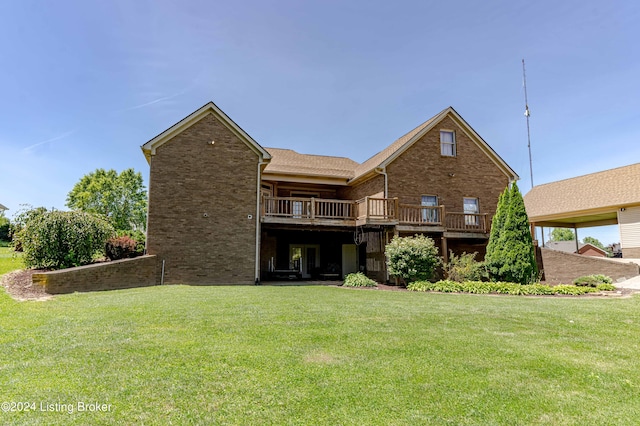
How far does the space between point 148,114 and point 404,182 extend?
1601cm

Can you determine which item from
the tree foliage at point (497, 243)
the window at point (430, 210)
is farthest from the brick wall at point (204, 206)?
the tree foliage at point (497, 243)

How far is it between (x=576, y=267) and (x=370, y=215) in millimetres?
Answer: 10381

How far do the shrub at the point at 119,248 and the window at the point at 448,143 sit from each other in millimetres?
16181

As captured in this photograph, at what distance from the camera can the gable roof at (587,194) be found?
1933cm

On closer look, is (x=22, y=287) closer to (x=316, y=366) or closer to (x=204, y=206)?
(x=204, y=206)

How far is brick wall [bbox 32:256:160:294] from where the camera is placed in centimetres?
1038

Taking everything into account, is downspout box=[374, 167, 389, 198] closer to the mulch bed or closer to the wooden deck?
the wooden deck

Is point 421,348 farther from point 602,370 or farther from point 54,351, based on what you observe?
point 54,351

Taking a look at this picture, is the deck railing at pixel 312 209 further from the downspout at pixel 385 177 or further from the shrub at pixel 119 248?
the shrub at pixel 119 248

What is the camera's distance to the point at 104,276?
12016 mm

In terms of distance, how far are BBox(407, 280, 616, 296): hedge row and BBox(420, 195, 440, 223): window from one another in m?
4.59

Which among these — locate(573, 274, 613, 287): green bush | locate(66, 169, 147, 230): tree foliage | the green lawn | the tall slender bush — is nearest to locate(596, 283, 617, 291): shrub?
locate(573, 274, 613, 287): green bush

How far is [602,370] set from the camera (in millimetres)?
4543

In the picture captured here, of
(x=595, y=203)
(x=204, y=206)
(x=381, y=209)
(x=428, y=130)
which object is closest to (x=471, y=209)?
(x=428, y=130)
